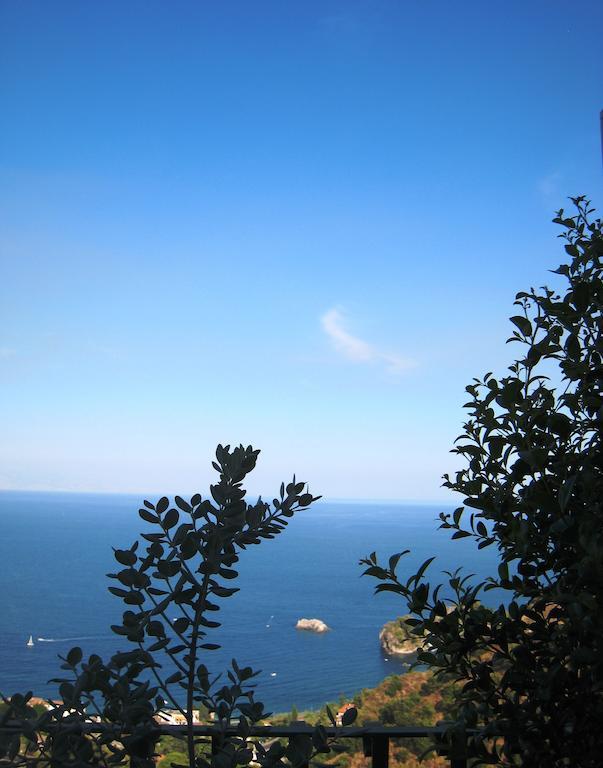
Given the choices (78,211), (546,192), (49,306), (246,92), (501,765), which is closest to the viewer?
(501,765)

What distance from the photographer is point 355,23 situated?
13.5 feet

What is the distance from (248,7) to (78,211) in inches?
286

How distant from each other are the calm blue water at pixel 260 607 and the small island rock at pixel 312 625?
0.44 meters

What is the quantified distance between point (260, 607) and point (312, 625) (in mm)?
4932

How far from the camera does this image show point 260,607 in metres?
33.8

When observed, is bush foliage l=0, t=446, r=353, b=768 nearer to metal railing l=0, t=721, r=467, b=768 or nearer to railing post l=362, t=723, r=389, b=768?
metal railing l=0, t=721, r=467, b=768

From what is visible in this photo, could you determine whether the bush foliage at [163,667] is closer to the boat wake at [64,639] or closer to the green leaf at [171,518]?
the green leaf at [171,518]

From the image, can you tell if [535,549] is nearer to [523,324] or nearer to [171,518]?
[523,324]

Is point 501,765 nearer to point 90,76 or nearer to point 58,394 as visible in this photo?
point 90,76

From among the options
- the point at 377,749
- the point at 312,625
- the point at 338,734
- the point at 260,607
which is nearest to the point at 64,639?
the point at 312,625

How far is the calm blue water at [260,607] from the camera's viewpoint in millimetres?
22297

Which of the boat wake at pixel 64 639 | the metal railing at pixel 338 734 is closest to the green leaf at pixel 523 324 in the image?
the metal railing at pixel 338 734

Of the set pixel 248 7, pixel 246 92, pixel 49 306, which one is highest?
pixel 49 306

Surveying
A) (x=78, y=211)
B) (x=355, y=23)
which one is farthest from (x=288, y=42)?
(x=78, y=211)
